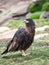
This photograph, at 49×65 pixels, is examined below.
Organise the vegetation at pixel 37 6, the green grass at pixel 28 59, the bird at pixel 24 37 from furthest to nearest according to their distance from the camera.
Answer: the vegetation at pixel 37 6 < the bird at pixel 24 37 < the green grass at pixel 28 59

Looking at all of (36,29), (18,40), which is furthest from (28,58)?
(36,29)

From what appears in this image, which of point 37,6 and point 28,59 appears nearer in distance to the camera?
point 28,59

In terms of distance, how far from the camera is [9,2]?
148 ft

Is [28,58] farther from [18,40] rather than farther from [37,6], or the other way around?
[37,6]

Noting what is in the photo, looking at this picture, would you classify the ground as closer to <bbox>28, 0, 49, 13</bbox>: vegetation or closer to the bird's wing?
the bird's wing

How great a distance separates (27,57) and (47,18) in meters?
18.1

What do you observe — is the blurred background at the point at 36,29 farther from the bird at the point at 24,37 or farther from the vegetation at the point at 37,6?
the bird at the point at 24,37

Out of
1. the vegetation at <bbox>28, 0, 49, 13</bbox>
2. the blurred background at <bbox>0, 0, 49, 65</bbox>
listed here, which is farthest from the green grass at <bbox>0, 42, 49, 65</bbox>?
the vegetation at <bbox>28, 0, 49, 13</bbox>

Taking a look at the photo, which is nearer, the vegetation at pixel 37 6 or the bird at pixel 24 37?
the bird at pixel 24 37

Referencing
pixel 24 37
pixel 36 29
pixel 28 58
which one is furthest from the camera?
pixel 36 29

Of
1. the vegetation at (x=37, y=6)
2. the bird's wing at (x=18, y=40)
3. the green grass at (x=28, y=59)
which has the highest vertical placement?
the vegetation at (x=37, y=6)

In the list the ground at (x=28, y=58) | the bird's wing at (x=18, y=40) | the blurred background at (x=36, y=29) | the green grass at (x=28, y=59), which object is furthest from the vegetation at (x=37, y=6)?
the bird's wing at (x=18, y=40)

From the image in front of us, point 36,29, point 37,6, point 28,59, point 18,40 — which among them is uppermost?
point 37,6

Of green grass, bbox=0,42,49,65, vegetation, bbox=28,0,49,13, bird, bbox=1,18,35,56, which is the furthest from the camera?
vegetation, bbox=28,0,49,13
